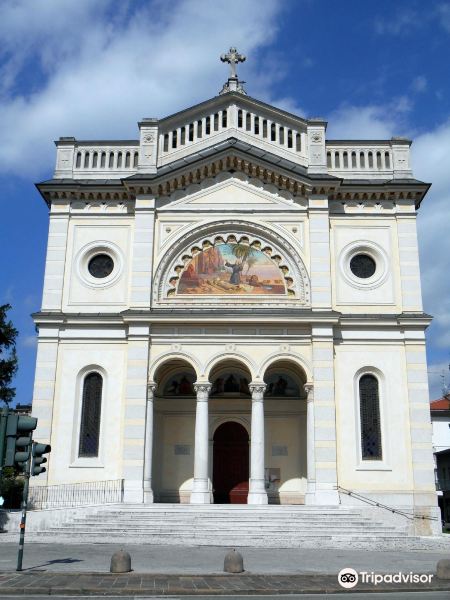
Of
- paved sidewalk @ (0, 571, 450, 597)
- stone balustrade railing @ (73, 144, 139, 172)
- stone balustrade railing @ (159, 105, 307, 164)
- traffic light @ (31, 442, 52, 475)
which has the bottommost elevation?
paved sidewalk @ (0, 571, 450, 597)

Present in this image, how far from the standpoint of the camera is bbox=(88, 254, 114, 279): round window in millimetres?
30359

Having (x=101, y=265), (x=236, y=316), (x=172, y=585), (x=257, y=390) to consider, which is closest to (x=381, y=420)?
(x=257, y=390)

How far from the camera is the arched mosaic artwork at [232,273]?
2938cm

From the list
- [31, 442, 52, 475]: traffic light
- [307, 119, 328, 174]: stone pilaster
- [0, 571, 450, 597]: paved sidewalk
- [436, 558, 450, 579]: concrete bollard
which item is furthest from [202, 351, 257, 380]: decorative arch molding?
[436, 558, 450, 579]: concrete bollard

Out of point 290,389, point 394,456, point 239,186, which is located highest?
point 239,186

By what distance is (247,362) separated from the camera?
2825 cm

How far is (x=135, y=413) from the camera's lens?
27.4 meters

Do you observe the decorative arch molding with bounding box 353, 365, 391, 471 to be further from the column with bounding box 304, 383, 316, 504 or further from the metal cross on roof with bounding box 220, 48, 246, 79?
the metal cross on roof with bounding box 220, 48, 246, 79

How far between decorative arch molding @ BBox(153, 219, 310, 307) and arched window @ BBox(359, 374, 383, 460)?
4294 mm

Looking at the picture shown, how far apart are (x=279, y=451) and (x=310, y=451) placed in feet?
10.0

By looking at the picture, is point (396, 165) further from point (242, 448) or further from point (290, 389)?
point (242, 448)

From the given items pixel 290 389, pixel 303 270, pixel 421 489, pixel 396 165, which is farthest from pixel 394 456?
pixel 396 165

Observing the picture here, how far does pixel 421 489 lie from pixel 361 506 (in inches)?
100

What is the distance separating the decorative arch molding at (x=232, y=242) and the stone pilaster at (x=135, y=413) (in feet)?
6.67
